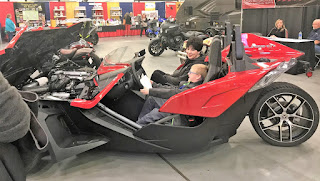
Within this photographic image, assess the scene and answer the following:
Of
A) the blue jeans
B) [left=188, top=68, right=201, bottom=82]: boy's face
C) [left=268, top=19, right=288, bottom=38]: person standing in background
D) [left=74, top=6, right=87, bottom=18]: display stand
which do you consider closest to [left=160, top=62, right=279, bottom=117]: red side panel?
[left=188, top=68, right=201, bottom=82]: boy's face

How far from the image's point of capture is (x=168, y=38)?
378 inches

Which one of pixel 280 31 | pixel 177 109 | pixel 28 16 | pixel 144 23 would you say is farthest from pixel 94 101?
pixel 144 23

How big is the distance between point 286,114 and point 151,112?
1342mm

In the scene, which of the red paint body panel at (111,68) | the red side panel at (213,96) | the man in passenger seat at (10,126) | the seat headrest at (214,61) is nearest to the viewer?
the man in passenger seat at (10,126)

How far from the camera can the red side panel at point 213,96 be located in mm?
2643

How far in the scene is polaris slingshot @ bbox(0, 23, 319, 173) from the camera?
104 inches

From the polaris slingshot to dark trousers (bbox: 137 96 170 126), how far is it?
0.27ft

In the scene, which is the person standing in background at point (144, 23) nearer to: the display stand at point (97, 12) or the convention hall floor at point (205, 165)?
the display stand at point (97, 12)

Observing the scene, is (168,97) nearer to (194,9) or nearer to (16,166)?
(16,166)

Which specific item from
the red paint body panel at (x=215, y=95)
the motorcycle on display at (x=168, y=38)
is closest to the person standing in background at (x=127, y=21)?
the motorcycle on display at (x=168, y=38)

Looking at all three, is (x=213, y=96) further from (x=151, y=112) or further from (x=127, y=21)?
(x=127, y=21)

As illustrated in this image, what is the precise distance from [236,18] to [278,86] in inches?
368

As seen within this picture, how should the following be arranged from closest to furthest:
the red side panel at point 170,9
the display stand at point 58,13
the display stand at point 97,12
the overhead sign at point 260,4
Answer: the overhead sign at point 260,4 → the display stand at point 58,13 → the display stand at point 97,12 → the red side panel at point 170,9

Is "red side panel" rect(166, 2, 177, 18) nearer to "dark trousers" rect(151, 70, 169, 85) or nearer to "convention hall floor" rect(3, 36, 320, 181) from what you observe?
"dark trousers" rect(151, 70, 169, 85)
